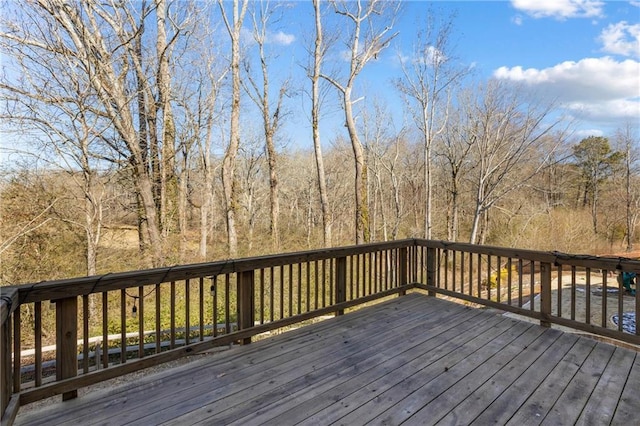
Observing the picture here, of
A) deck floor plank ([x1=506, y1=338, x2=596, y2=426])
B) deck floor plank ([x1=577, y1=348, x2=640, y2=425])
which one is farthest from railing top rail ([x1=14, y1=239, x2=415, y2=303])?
deck floor plank ([x1=577, y1=348, x2=640, y2=425])

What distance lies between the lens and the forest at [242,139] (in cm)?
593

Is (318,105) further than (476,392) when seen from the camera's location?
Yes

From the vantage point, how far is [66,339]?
215cm

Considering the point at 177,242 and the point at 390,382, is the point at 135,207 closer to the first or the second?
the point at 177,242

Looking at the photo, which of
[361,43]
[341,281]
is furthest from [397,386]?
[361,43]

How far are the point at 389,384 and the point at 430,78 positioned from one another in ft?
44.4

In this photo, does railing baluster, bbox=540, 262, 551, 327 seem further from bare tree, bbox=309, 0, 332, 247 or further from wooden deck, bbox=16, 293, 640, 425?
bare tree, bbox=309, 0, 332, 247

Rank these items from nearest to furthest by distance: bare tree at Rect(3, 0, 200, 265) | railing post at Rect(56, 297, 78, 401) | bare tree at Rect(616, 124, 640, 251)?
railing post at Rect(56, 297, 78, 401), bare tree at Rect(3, 0, 200, 265), bare tree at Rect(616, 124, 640, 251)

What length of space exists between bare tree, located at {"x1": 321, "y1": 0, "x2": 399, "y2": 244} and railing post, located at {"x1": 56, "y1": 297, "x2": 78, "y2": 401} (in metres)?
9.08

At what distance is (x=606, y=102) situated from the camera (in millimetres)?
11891

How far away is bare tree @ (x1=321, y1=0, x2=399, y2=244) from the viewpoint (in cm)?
1048

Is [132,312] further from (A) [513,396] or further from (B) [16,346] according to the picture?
(A) [513,396]

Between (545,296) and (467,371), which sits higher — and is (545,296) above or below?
above

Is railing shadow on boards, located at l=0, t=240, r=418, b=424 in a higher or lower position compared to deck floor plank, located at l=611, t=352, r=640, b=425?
higher
